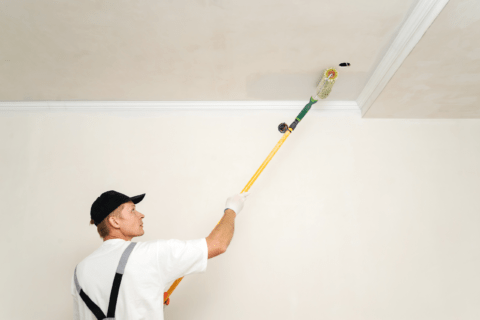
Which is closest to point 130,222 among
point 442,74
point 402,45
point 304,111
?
point 304,111

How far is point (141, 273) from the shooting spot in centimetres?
123

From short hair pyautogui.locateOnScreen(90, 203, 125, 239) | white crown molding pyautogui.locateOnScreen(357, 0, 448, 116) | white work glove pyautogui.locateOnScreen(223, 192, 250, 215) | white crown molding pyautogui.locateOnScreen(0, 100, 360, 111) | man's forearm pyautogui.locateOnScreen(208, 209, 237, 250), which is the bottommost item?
short hair pyautogui.locateOnScreen(90, 203, 125, 239)

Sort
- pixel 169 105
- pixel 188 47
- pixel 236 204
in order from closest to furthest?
pixel 236 204
pixel 188 47
pixel 169 105

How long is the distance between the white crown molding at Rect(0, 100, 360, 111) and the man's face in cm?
106

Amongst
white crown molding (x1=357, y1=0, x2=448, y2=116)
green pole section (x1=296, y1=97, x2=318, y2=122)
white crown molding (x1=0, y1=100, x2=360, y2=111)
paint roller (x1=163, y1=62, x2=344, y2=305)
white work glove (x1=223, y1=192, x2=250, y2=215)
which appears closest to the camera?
white crown molding (x1=357, y1=0, x2=448, y2=116)

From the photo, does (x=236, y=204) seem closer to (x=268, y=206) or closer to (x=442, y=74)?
(x=268, y=206)

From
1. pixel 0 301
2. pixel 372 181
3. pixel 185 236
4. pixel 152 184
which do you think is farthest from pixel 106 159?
pixel 372 181

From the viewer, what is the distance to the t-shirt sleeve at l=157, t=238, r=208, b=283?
1256 millimetres

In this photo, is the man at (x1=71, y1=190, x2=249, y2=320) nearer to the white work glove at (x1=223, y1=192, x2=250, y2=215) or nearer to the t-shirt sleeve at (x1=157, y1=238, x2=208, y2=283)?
the t-shirt sleeve at (x1=157, y1=238, x2=208, y2=283)

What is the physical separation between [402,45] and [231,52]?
93 cm

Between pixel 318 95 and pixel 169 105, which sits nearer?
pixel 318 95

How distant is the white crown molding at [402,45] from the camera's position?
1440 mm

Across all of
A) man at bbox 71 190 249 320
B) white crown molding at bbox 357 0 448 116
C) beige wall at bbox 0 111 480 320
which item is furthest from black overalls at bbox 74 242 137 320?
white crown molding at bbox 357 0 448 116

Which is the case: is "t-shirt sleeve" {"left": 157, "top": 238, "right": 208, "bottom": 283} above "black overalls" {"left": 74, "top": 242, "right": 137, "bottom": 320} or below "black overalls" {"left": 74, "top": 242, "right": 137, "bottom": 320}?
above
